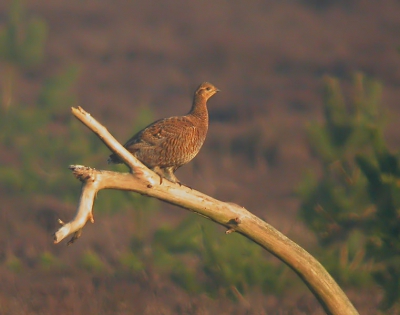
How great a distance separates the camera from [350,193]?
28.6 feet

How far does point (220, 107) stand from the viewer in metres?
25.3

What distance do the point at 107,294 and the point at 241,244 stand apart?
6.76 ft

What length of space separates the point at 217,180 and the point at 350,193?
11371mm

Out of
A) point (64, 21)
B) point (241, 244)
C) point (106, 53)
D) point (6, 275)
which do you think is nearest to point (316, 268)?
point (241, 244)

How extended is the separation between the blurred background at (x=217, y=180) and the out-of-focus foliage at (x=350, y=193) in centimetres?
2

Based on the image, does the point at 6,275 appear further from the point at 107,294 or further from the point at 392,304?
the point at 392,304

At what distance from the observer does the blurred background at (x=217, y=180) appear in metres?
8.69

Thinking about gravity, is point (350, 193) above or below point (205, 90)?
above

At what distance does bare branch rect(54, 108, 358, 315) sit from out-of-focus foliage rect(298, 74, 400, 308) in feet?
5.20

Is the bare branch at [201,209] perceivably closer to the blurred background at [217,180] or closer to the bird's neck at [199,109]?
the blurred background at [217,180]

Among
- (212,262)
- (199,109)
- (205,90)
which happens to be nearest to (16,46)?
(212,262)

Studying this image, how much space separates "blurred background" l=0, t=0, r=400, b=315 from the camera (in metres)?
8.69

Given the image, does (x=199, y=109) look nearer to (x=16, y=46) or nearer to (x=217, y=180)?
(x=16, y=46)

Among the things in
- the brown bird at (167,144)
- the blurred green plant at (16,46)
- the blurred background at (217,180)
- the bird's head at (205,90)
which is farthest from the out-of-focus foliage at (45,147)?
the brown bird at (167,144)
